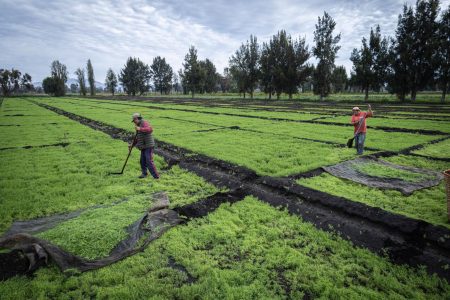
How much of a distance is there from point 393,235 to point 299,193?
252 cm

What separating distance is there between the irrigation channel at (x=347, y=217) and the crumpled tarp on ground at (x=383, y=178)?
87 centimetres

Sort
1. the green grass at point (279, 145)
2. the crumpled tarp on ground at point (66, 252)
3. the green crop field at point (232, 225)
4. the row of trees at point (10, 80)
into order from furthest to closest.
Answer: the row of trees at point (10, 80), the green grass at point (279, 145), the crumpled tarp on ground at point (66, 252), the green crop field at point (232, 225)

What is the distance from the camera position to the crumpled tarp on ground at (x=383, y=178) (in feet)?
24.8

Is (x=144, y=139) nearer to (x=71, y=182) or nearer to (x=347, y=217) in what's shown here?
(x=71, y=182)

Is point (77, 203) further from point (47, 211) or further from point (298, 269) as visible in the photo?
point (298, 269)

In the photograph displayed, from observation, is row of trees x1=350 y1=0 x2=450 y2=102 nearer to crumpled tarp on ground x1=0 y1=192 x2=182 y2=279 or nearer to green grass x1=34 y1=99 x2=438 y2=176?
green grass x1=34 y1=99 x2=438 y2=176

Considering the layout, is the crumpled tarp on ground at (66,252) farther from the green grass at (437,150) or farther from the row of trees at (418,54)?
the row of trees at (418,54)

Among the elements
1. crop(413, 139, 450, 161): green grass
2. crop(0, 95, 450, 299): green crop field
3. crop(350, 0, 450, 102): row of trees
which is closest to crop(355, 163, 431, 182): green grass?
crop(0, 95, 450, 299): green crop field

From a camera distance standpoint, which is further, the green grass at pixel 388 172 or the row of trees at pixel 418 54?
the row of trees at pixel 418 54

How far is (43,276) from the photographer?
4223 millimetres

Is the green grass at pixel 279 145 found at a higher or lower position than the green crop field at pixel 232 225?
higher

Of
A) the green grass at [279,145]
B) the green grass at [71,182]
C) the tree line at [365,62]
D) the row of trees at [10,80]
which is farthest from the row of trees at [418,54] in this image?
the row of trees at [10,80]

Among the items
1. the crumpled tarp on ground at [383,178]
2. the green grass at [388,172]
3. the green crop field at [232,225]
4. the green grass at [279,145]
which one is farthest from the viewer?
the green grass at [279,145]

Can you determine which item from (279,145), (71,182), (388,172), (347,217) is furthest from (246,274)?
(279,145)
